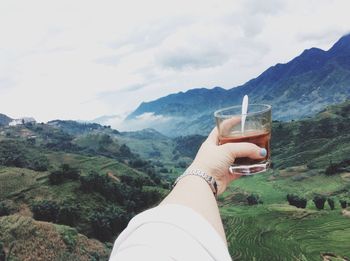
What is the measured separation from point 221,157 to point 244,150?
25 centimetres

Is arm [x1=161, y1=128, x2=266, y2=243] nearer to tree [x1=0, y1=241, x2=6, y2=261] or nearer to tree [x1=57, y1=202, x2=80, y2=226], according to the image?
tree [x1=0, y1=241, x2=6, y2=261]

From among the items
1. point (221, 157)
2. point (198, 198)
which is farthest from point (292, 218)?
point (198, 198)

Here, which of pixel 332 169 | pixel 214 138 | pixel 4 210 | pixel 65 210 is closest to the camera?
pixel 214 138

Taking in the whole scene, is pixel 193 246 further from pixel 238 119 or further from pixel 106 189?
pixel 106 189

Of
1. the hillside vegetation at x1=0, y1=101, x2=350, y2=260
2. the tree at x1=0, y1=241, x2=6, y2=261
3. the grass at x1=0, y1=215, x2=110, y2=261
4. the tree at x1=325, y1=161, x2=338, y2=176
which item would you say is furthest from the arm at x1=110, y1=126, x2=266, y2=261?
the tree at x1=325, y1=161, x2=338, y2=176

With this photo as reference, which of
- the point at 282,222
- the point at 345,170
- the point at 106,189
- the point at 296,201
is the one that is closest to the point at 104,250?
the point at 106,189

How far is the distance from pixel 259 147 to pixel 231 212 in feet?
372

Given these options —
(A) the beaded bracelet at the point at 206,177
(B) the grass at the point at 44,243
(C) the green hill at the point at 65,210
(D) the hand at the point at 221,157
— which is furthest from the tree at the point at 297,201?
(A) the beaded bracelet at the point at 206,177

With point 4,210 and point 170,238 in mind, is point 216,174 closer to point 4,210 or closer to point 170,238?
point 170,238

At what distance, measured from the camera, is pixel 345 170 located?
468ft

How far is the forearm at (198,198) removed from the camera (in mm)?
1984

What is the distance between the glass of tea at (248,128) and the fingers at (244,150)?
0.12 meters

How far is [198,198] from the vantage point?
6.90 ft

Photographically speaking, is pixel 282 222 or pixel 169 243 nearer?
pixel 169 243
